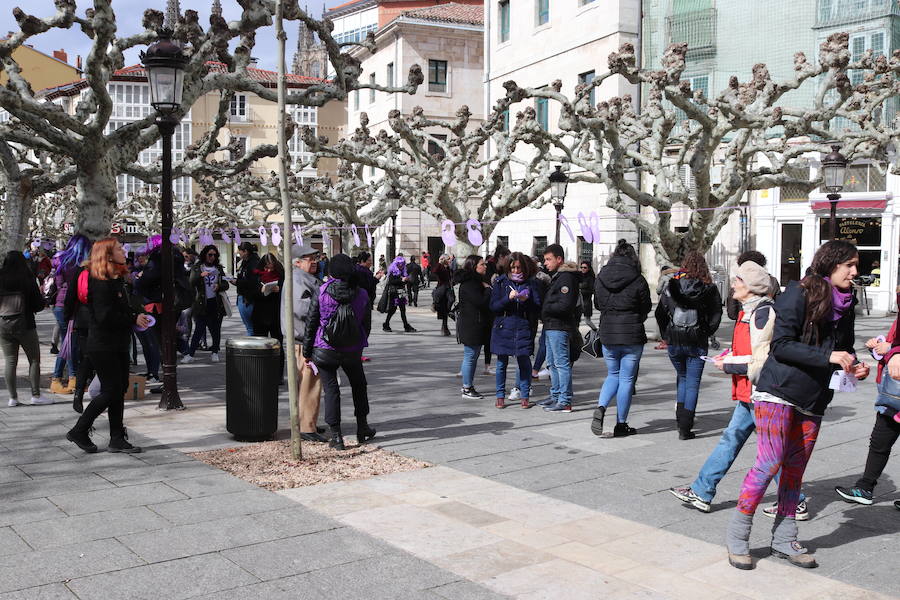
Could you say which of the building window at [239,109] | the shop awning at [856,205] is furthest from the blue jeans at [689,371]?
the building window at [239,109]

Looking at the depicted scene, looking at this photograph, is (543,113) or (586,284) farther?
(543,113)

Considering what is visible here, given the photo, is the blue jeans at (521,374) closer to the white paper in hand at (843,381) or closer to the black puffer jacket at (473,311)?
the black puffer jacket at (473,311)

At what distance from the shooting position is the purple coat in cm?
746

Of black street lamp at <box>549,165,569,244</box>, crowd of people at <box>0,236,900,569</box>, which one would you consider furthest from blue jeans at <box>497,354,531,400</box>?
black street lamp at <box>549,165,569,244</box>

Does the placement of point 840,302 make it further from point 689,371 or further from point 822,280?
point 689,371

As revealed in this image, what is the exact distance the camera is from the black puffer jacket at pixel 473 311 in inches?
407

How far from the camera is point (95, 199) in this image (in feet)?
36.9

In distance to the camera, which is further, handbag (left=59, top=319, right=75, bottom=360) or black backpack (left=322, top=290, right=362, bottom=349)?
handbag (left=59, top=319, right=75, bottom=360)

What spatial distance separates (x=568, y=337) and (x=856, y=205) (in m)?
19.1

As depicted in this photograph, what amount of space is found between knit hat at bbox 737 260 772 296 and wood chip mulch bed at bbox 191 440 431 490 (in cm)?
288

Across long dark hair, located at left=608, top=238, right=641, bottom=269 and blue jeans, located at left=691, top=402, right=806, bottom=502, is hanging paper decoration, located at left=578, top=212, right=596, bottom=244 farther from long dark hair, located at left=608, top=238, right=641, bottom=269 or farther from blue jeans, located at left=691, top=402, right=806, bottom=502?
blue jeans, located at left=691, top=402, right=806, bottom=502

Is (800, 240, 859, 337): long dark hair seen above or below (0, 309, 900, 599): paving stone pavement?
above

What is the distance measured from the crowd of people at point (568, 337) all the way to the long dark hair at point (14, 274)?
0.6 inches

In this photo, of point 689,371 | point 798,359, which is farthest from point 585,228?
point 798,359
